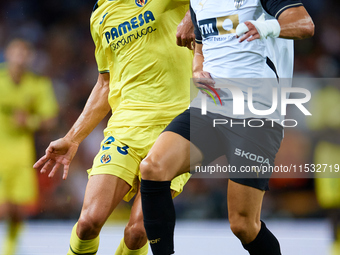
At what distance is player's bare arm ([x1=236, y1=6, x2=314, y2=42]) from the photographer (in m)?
2.04

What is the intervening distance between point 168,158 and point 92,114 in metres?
1.12

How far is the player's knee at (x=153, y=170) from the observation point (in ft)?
7.28

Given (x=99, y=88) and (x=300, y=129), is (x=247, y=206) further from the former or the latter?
(x=300, y=129)

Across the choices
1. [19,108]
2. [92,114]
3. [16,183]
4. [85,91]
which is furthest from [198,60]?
[85,91]

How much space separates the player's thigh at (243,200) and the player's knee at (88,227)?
809 mm

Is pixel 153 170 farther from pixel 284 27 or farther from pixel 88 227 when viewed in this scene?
pixel 284 27

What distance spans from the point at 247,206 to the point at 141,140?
864 millimetres

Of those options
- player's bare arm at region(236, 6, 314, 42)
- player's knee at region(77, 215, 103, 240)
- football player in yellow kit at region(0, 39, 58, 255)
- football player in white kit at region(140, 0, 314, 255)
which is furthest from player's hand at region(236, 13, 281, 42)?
football player in yellow kit at region(0, 39, 58, 255)

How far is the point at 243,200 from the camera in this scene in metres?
2.32

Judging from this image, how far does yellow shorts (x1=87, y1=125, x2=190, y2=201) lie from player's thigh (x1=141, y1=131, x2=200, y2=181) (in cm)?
56

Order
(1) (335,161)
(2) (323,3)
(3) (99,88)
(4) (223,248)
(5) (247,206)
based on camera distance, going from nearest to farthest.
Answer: (5) (247,206), (3) (99,88), (4) (223,248), (1) (335,161), (2) (323,3)

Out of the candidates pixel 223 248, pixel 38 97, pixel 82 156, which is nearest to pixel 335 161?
pixel 223 248

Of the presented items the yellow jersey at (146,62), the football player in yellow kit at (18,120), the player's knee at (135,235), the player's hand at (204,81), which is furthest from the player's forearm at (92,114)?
the football player in yellow kit at (18,120)

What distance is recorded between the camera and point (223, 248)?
4336 millimetres
